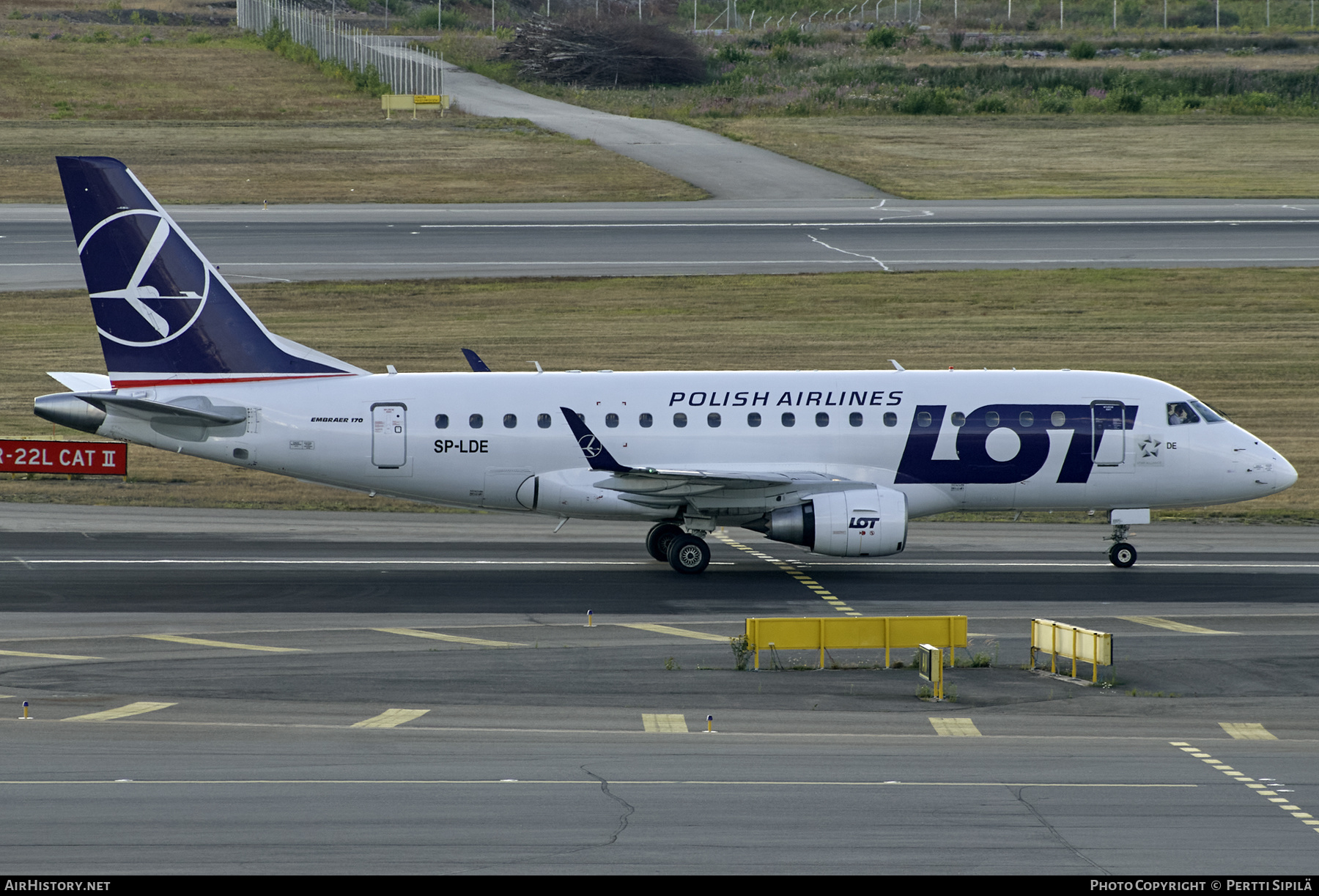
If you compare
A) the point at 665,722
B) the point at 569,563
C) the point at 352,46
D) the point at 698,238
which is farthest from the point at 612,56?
the point at 665,722

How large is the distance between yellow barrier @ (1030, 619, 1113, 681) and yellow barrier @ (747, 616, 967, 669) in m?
1.22

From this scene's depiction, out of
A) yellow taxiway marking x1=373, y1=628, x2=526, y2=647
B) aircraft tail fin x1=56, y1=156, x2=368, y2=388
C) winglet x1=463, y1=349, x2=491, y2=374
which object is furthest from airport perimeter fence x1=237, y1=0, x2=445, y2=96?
yellow taxiway marking x1=373, y1=628, x2=526, y2=647

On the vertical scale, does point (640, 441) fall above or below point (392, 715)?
above

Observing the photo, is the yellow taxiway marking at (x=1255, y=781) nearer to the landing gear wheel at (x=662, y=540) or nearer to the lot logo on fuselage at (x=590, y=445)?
the lot logo on fuselage at (x=590, y=445)

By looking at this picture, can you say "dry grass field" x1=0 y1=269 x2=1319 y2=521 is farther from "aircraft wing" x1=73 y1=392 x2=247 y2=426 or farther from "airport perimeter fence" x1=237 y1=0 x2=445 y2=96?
"airport perimeter fence" x1=237 y1=0 x2=445 y2=96

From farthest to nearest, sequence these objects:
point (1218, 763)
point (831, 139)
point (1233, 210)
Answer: point (831, 139) < point (1233, 210) < point (1218, 763)

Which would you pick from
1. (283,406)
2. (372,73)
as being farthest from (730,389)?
(372,73)

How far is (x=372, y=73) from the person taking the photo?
97062mm

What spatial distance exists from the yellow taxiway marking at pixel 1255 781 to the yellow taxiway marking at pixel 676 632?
8.33 m

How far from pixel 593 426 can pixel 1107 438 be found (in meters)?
11.2

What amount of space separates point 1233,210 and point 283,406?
53.0 meters

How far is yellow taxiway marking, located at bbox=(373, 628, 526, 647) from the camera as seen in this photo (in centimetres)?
2458

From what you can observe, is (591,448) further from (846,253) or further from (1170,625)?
(846,253)

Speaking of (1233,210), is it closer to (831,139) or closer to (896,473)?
(831,139)
